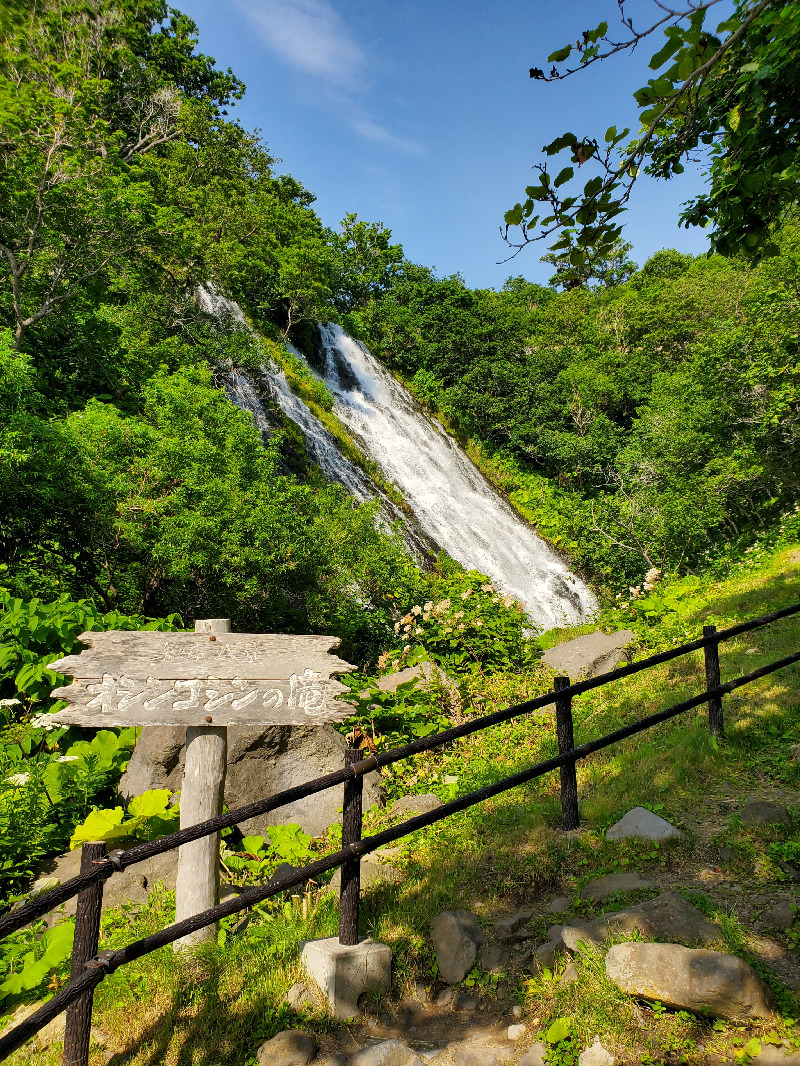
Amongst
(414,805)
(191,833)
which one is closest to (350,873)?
(191,833)

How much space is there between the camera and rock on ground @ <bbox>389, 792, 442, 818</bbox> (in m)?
5.30

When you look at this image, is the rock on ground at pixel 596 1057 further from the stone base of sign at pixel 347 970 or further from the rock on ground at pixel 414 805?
the rock on ground at pixel 414 805

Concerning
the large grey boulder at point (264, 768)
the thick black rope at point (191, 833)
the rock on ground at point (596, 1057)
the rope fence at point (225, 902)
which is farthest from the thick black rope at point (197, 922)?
the large grey boulder at point (264, 768)

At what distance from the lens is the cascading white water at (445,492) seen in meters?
19.5

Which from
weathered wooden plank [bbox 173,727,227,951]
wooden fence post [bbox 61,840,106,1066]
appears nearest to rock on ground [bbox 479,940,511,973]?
weathered wooden plank [bbox 173,727,227,951]

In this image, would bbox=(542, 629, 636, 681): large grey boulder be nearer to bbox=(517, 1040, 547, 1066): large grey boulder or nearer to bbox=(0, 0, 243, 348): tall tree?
bbox=(517, 1040, 547, 1066): large grey boulder

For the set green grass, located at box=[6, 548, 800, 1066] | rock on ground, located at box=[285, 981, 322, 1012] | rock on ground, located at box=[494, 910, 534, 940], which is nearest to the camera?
green grass, located at box=[6, 548, 800, 1066]

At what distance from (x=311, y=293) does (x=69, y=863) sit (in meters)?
19.7

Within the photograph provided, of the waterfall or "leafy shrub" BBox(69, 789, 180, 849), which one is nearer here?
"leafy shrub" BBox(69, 789, 180, 849)

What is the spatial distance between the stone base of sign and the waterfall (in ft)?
46.6

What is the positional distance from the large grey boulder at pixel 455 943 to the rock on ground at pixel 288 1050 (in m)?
0.75

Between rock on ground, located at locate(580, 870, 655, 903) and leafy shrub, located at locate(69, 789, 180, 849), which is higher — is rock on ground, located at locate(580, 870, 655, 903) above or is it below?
below

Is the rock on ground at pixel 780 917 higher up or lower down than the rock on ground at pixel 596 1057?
higher up

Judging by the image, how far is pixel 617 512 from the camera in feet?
71.6
